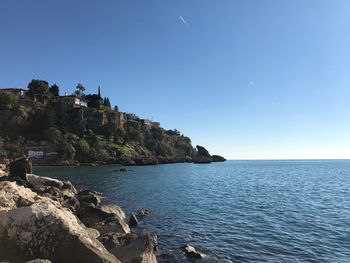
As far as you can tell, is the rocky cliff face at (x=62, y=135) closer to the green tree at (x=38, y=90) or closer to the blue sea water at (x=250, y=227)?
the green tree at (x=38, y=90)

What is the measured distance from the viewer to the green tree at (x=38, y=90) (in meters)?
180

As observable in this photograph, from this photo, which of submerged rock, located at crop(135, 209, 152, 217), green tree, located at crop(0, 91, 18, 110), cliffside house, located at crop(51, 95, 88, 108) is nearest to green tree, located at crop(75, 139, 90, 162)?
cliffside house, located at crop(51, 95, 88, 108)

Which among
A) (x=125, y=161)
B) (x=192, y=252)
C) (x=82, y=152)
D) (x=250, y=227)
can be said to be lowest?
(x=192, y=252)

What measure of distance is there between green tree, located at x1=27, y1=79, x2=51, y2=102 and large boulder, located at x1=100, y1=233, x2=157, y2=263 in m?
177

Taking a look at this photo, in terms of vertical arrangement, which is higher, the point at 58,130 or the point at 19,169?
the point at 58,130

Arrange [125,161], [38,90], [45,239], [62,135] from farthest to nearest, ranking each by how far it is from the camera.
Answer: [38,90]
[125,161]
[62,135]
[45,239]

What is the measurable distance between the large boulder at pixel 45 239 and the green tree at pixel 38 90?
594ft

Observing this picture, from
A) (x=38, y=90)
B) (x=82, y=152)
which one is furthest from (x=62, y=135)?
(x=38, y=90)

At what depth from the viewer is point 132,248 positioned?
54.5ft

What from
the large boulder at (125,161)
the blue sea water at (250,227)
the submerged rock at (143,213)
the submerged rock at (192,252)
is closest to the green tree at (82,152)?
the large boulder at (125,161)

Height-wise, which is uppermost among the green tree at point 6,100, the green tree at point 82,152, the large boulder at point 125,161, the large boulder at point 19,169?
the green tree at point 6,100

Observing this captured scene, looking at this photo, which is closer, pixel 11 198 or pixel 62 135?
pixel 11 198

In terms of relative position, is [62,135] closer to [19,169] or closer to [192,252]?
[19,169]

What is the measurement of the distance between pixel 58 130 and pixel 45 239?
6227 inches
